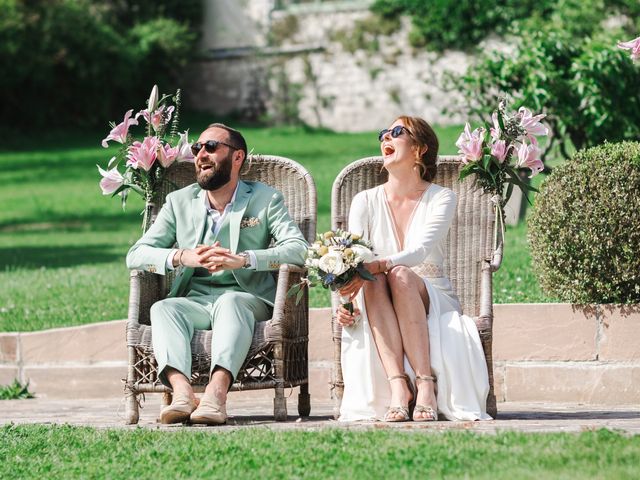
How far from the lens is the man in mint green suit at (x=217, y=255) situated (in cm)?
564

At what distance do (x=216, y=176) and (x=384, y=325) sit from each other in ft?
3.87

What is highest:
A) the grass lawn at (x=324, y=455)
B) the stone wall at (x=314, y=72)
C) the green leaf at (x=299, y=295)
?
the stone wall at (x=314, y=72)

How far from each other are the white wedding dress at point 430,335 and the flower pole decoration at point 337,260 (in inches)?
8.9

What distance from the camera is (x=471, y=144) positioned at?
604 centimetres

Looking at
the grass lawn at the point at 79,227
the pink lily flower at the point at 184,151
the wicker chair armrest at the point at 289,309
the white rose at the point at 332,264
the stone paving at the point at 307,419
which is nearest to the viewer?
the stone paving at the point at 307,419

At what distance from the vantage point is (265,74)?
93.9 ft

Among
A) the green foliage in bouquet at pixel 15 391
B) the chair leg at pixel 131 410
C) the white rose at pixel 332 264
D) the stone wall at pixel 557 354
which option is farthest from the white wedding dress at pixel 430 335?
the green foliage in bouquet at pixel 15 391

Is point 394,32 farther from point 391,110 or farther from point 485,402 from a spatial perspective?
point 485,402

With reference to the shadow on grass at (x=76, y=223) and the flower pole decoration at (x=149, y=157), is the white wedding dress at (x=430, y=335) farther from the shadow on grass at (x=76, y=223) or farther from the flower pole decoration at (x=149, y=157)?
the shadow on grass at (x=76, y=223)

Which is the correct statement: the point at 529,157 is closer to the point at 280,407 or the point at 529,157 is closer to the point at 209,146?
the point at 209,146

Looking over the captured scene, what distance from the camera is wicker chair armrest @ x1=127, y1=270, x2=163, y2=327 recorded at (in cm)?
593

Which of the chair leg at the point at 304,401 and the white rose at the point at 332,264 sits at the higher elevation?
the white rose at the point at 332,264

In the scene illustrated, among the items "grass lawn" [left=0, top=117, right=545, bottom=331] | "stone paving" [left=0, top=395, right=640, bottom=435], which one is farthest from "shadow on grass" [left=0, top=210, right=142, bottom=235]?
"stone paving" [left=0, top=395, right=640, bottom=435]

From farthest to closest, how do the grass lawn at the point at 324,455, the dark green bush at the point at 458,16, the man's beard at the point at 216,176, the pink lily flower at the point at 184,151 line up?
1. the dark green bush at the point at 458,16
2. the pink lily flower at the point at 184,151
3. the man's beard at the point at 216,176
4. the grass lawn at the point at 324,455
